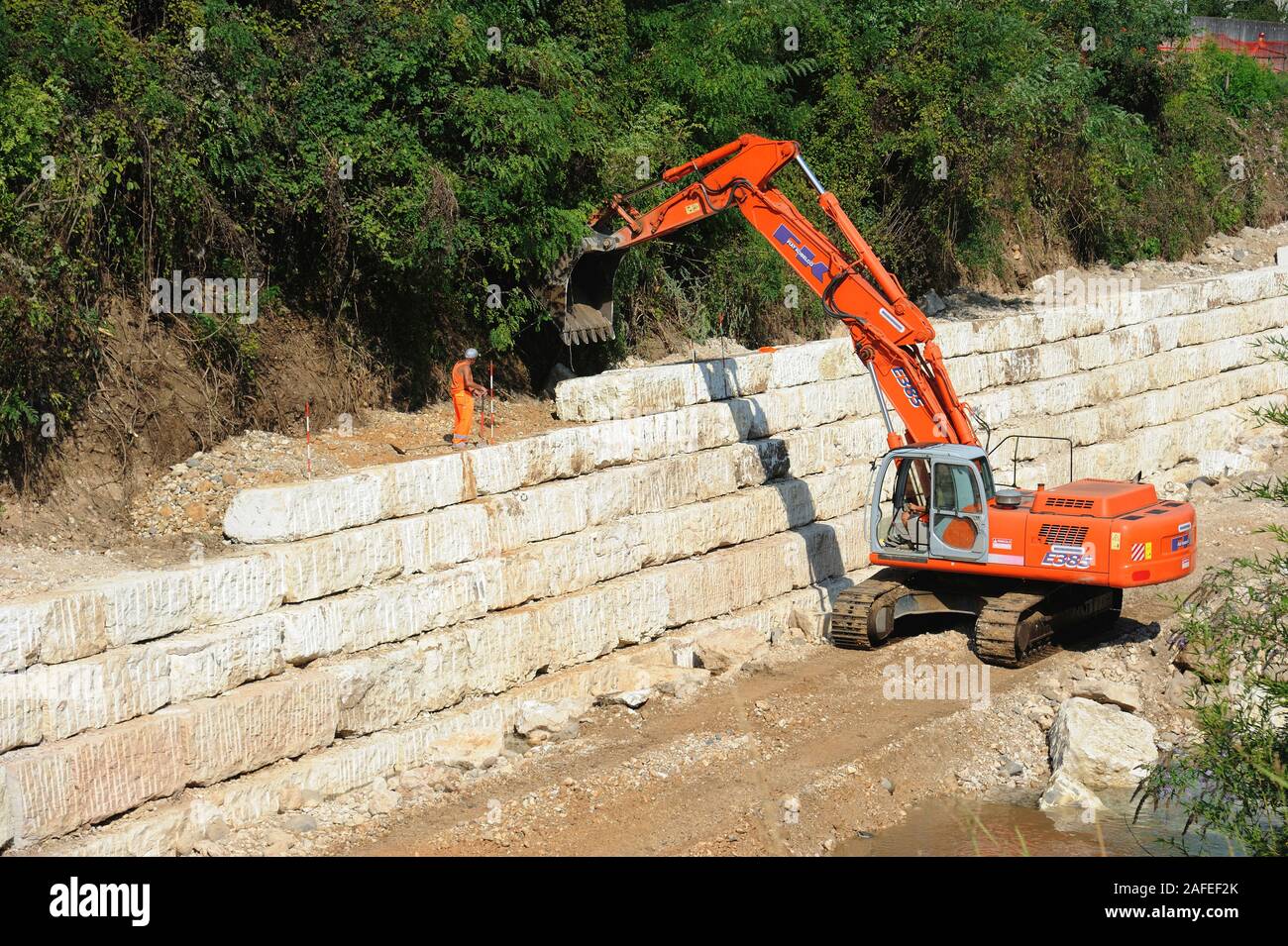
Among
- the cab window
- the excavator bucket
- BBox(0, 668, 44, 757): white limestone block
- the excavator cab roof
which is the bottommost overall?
BBox(0, 668, 44, 757): white limestone block

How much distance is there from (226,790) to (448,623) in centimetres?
258

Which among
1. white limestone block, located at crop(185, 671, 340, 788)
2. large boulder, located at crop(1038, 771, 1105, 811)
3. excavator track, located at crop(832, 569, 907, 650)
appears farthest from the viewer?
excavator track, located at crop(832, 569, 907, 650)

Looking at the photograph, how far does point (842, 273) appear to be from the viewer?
14180mm

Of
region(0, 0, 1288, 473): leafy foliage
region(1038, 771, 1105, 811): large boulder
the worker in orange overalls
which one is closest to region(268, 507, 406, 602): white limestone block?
the worker in orange overalls

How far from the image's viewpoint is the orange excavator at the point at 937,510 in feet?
44.3

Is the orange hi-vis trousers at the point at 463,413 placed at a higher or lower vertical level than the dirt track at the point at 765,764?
higher

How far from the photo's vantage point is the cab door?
13.7 m

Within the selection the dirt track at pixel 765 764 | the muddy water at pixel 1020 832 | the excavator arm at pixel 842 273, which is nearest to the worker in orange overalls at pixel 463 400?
the excavator arm at pixel 842 273

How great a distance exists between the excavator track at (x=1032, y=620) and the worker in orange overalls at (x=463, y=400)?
17.7 feet

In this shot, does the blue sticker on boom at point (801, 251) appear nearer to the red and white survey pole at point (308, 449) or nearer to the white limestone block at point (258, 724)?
the red and white survey pole at point (308, 449)

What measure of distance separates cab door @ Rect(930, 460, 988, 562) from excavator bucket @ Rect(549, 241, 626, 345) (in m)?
4.16

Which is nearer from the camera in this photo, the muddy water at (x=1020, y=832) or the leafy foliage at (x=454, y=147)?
the muddy water at (x=1020, y=832)

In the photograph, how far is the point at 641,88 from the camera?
19078 mm

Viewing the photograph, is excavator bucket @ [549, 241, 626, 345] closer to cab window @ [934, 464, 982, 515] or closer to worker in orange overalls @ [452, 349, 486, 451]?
worker in orange overalls @ [452, 349, 486, 451]
